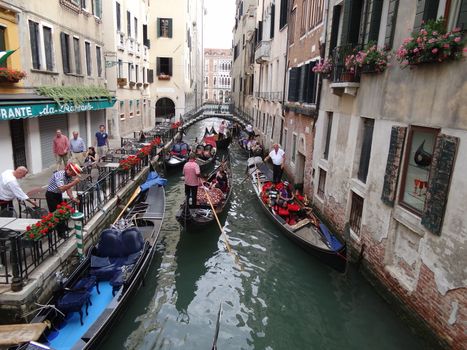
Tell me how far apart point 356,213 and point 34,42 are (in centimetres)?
868

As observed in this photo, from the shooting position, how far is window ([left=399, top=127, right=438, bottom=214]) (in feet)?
16.1

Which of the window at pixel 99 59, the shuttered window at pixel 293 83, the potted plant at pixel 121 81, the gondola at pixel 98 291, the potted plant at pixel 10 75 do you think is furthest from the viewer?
the potted plant at pixel 121 81

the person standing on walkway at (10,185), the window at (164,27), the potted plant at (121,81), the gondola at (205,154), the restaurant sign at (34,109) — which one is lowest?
the gondola at (205,154)

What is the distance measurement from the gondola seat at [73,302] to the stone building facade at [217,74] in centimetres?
6829

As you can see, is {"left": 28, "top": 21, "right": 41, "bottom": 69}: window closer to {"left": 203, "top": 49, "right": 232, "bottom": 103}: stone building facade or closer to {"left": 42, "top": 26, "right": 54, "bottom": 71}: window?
{"left": 42, "top": 26, "right": 54, "bottom": 71}: window

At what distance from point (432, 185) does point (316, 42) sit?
6554 millimetres

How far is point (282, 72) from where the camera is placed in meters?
15.0

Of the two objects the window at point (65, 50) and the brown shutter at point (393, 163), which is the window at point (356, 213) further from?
the window at point (65, 50)

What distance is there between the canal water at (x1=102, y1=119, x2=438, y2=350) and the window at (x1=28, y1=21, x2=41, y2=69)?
5618mm

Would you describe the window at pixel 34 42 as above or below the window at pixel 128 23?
below

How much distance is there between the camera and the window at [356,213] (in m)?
6.79

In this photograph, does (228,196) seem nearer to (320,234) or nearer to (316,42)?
(320,234)

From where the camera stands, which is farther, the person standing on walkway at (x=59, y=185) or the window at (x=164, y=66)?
the window at (x=164, y=66)

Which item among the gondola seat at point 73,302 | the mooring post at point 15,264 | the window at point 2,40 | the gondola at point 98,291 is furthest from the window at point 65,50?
the gondola seat at point 73,302
